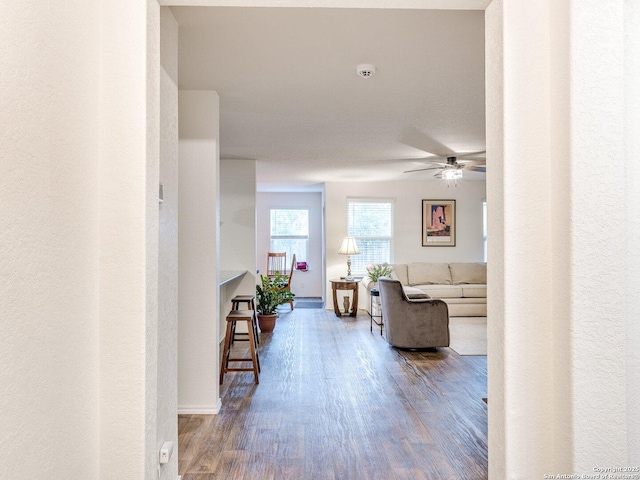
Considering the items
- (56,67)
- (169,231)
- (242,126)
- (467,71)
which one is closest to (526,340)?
(56,67)

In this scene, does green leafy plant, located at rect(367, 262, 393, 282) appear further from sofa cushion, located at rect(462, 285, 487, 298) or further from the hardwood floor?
the hardwood floor

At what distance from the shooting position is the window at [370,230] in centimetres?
821

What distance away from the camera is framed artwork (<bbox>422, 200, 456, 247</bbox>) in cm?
824

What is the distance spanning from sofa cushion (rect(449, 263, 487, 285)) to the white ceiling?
2956 millimetres

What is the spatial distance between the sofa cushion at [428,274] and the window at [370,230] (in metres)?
0.69

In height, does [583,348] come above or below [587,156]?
below

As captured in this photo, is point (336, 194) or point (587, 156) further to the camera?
point (336, 194)

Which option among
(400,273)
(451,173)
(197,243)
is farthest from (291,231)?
(197,243)

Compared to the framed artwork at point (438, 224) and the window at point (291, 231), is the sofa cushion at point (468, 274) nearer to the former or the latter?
the framed artwork at point (438, 224)

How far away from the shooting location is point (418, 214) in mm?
8250

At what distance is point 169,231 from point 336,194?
6.06 meters

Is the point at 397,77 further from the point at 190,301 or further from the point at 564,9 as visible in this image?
Answer: the point at 190,301

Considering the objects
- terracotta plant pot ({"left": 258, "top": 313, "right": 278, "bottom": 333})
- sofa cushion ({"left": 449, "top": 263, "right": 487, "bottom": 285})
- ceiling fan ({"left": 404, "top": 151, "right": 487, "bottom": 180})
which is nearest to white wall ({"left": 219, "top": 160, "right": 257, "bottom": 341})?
terracotta plant pot ({"left": 258, "top": 313, "right": 278, "bottom": 333})

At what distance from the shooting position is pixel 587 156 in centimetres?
120
